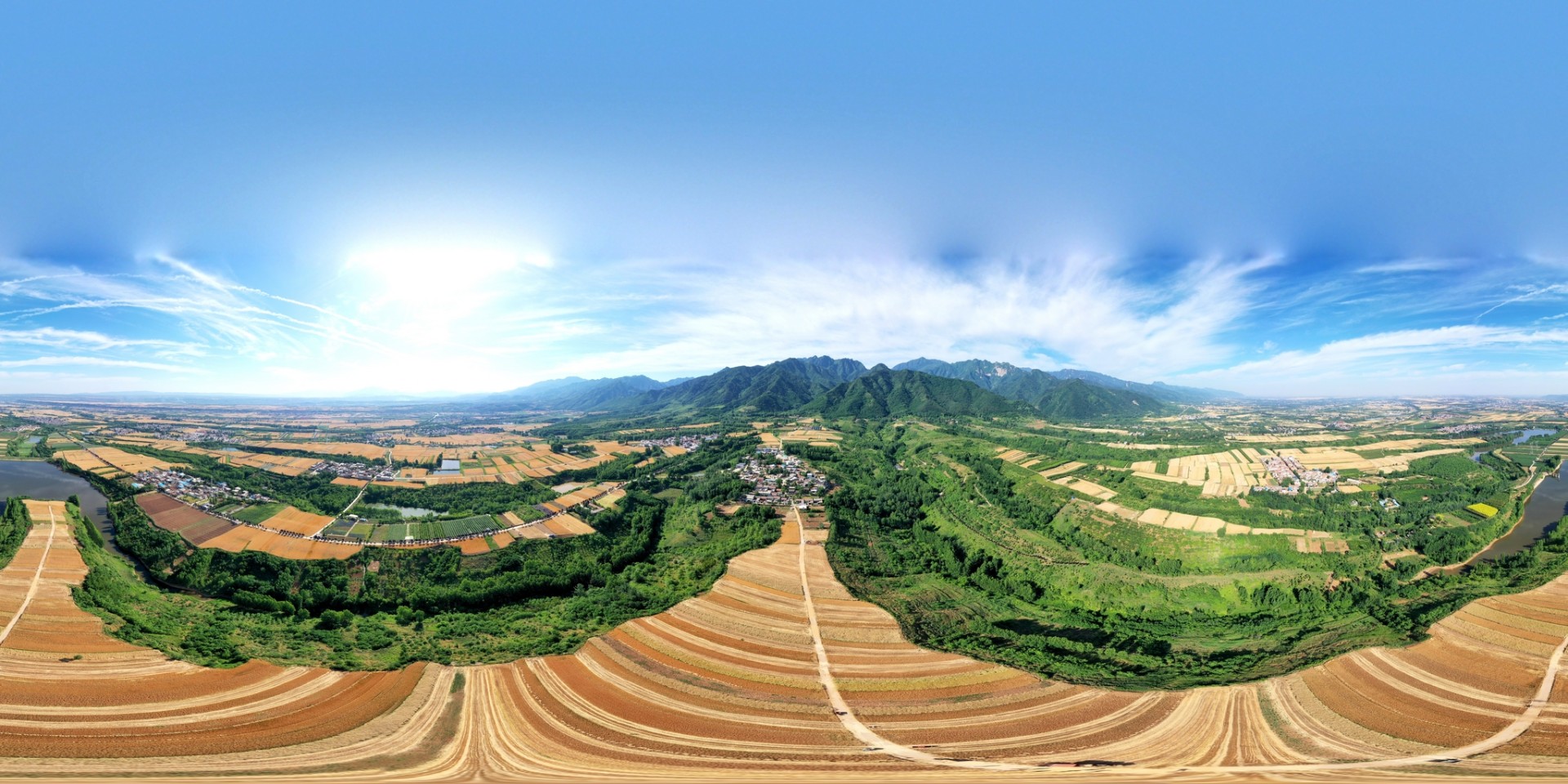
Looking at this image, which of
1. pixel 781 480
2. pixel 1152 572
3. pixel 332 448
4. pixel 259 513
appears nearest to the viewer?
pixel 1152 572

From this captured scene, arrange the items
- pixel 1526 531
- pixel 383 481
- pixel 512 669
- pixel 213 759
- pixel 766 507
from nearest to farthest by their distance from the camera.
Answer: pixel 213 759
pixel 512 669
pixel 1526 531
pixel 766 507
pixel 383 481

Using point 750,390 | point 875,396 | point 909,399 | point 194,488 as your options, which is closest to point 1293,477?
point 909,399

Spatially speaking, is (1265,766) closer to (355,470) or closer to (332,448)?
(355,470)

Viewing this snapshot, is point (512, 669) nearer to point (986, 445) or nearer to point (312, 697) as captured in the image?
point (312, 697)

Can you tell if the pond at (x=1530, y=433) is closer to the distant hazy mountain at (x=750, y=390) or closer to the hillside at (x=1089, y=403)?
the hillside at (x=1089, y=403)

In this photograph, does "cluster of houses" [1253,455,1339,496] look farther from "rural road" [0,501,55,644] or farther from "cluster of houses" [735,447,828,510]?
"rural road" [0,501,55,644]

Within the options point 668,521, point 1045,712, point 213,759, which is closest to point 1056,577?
point 1045,712

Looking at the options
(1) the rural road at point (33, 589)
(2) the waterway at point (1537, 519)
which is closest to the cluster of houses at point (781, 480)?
(1) the rural road at point (33, 589)
